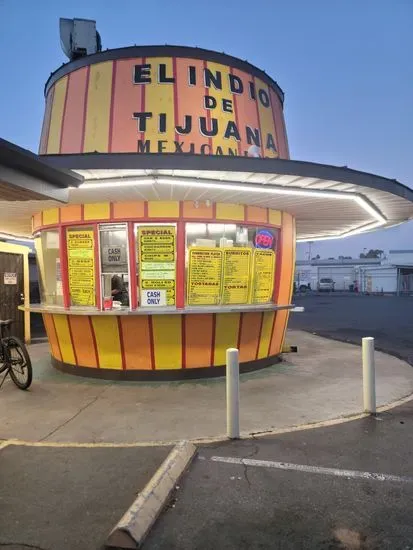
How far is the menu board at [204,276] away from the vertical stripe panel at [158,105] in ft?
6.46

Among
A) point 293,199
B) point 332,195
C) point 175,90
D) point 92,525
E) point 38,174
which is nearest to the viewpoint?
point 92,525

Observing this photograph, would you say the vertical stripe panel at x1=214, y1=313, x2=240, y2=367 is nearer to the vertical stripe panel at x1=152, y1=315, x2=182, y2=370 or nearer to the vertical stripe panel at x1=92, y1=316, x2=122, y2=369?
the vertical stripe panel at x1=152, y1=315, x2=182, y2=370

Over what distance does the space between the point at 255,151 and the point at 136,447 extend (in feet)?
15.7

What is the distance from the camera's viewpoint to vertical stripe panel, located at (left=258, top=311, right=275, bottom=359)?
27.0ft

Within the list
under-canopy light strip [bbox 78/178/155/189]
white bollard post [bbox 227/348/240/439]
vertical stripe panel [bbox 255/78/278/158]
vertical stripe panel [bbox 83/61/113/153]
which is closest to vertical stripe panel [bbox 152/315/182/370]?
under-canopy light strip [bbox 78/178/155/189]

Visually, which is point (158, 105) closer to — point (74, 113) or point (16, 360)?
point (74, 113)

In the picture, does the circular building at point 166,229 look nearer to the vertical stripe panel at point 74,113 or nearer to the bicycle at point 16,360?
the vertical stripe panel at point 74,113

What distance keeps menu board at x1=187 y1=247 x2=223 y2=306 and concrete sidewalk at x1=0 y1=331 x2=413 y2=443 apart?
4.69 feet

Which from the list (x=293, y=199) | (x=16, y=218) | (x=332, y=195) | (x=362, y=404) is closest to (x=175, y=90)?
(x=293, y=199)

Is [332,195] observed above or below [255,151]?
below

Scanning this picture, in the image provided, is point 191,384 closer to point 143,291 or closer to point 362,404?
point 143,291

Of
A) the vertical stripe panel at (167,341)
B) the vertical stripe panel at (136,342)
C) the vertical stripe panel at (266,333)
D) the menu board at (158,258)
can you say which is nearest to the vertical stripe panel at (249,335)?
the vertical stripe panel at (266,333)

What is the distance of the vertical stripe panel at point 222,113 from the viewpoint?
26.1 feet

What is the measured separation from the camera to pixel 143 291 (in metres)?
7.37
